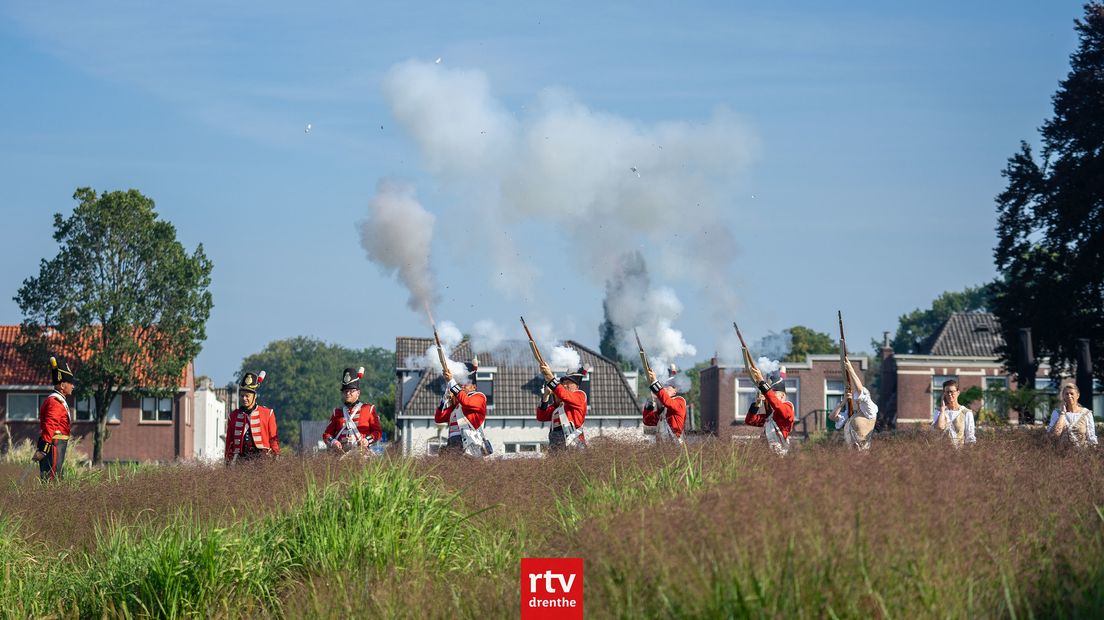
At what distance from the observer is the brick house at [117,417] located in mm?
58156

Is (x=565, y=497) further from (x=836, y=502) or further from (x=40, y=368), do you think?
(x=40, y=368)

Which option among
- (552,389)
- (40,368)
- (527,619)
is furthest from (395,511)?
(40,368)

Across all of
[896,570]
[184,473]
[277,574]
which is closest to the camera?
[896,570]

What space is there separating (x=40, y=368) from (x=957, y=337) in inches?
1574

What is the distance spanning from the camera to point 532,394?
179 ft

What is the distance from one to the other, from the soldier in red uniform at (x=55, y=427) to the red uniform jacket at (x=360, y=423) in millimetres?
3422

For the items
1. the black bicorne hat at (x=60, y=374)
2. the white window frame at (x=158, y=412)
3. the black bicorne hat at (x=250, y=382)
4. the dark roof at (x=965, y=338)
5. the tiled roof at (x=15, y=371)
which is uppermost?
the dark roof at (x=965, y=338)

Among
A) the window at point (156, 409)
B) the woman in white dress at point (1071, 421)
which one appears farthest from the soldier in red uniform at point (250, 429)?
the window at point (156, 409)

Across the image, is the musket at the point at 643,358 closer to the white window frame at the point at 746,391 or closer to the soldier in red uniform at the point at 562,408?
the soldier in red uniform at the point at 562,408

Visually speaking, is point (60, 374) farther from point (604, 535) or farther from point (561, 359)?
point (604, 535)

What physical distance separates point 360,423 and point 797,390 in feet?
138

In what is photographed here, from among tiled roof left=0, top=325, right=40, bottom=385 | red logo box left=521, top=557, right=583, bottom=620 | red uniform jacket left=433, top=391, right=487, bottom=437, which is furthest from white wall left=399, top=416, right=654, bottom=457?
red logo box left=521, top=557, right=583, bottom=620

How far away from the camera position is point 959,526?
26.1ft

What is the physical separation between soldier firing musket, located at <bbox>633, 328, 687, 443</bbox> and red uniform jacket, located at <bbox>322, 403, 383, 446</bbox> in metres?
3.81
